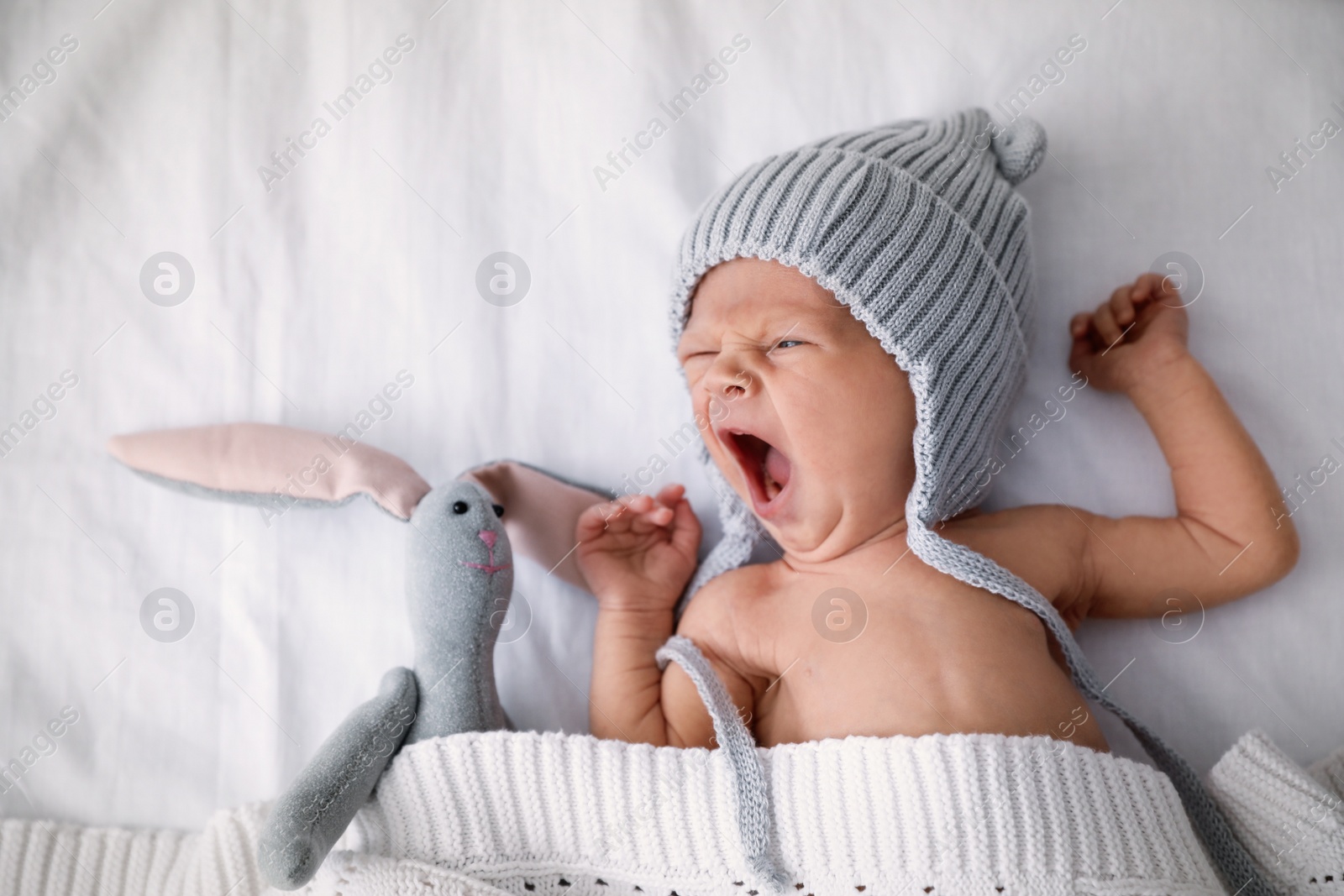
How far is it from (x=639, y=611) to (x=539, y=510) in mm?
247

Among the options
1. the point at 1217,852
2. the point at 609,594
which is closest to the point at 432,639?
the point at 609,594

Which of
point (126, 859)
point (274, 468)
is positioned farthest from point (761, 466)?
point (126, 859)

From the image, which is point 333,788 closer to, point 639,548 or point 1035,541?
point 639,548

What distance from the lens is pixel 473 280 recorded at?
63.7 inches

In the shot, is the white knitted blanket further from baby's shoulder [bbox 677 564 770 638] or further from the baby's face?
the baby's face

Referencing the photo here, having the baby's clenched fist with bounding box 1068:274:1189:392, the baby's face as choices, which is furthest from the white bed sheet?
the baby's face

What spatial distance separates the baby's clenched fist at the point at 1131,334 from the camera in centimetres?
150

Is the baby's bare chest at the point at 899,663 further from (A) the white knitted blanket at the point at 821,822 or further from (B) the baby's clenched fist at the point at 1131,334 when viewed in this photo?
(B) the baby's clenched fist at the point at 1131,334

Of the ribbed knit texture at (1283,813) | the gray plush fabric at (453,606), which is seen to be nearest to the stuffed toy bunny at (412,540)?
the gray plush fabric at (453,606)

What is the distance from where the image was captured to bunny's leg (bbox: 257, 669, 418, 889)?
1119mm

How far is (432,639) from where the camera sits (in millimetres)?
1323

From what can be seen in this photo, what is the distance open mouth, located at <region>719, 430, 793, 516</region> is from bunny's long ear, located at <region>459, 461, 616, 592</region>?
31 centimetres

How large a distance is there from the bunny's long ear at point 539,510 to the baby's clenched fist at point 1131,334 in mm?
960

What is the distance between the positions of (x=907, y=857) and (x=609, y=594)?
0.61 meters
